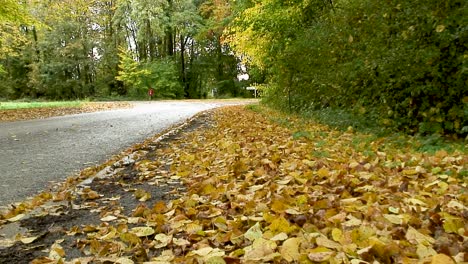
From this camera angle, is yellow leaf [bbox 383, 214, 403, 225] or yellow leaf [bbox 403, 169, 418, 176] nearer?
yellow leaf [bbox 383, 214, 403, 225]

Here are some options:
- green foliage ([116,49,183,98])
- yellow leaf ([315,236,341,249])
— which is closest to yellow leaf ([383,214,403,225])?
yellow leaf ([315,236,341,249])

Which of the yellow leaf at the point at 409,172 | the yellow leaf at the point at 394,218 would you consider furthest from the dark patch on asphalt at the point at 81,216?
the yellow leaf at the point at 409,172

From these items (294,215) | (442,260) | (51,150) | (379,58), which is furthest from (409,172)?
(51,150)

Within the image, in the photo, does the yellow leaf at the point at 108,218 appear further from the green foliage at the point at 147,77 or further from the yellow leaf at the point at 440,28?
the green foliage at the point at 147,77

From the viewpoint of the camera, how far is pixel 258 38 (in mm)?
13688

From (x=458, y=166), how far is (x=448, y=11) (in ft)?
10.1

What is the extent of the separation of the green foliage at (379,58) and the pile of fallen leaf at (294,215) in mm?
2085

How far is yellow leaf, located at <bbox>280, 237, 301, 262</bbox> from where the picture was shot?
178 cm

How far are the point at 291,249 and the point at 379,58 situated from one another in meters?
6.02

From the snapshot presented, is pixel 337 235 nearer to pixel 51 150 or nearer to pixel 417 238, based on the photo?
pixel 417 238

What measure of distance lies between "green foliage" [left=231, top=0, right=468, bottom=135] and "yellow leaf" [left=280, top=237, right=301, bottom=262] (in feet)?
14.0

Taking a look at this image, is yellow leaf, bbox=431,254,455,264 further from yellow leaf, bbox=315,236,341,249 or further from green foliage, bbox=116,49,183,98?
green foliage, bbox=116,49,183,98

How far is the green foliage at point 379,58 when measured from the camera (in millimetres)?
5852

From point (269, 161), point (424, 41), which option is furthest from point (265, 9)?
point (269, 161)
